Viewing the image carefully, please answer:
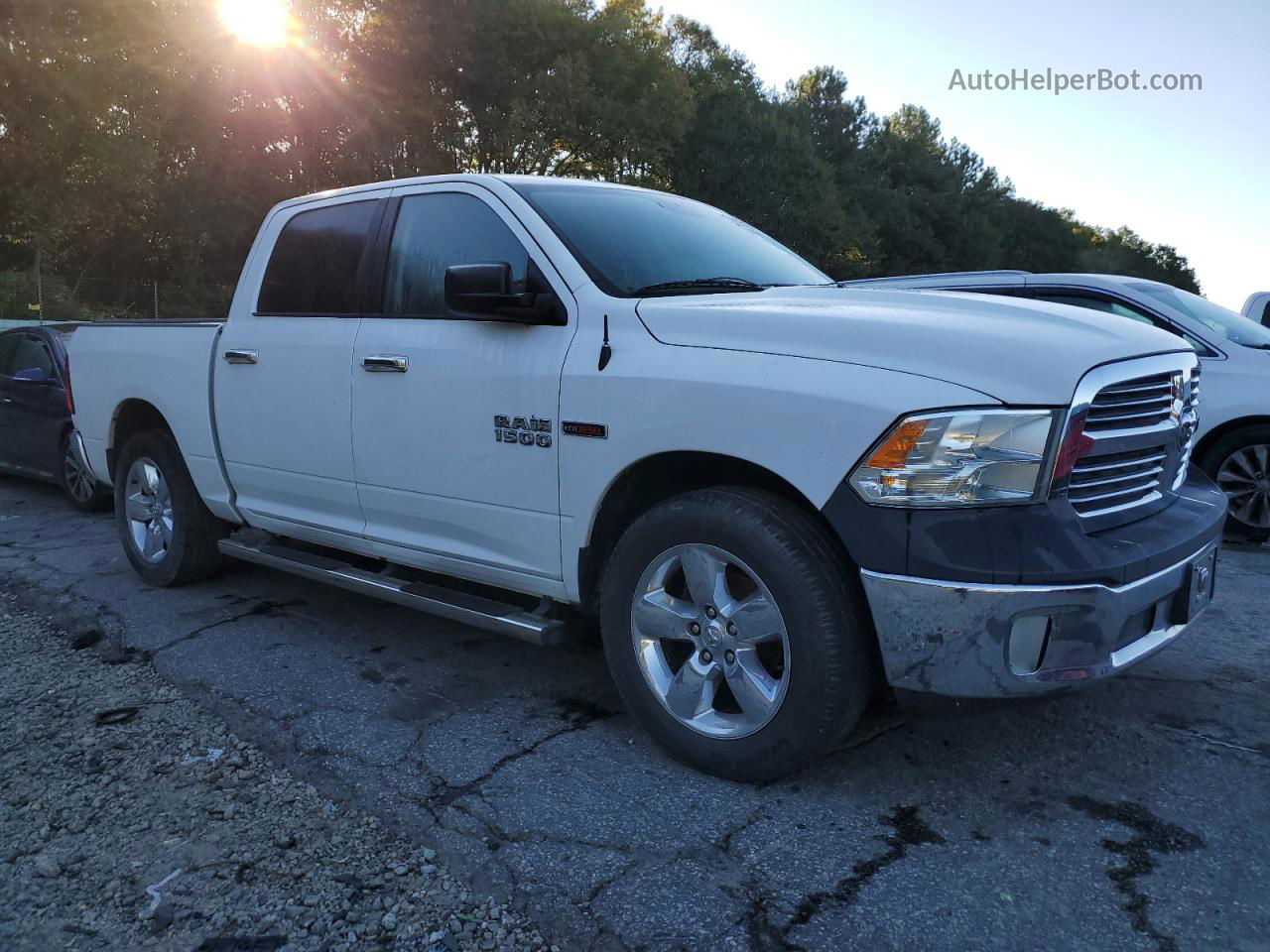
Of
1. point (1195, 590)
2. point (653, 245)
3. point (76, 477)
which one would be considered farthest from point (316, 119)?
point (1195, 590)

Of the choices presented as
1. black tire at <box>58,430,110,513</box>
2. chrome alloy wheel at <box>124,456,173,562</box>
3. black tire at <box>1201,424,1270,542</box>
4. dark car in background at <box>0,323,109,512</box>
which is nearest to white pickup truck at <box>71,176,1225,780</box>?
chrome alloy wheel at <box>124,456,173,562</box>

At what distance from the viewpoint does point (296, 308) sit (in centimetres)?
455

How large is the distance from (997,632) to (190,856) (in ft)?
7.36

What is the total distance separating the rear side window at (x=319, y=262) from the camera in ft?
14.2

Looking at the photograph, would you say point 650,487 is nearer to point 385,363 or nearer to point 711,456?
point 711,456

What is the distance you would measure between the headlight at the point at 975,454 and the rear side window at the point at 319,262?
260 cm

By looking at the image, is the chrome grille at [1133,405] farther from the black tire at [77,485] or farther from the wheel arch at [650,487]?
the black tire at [77,485]

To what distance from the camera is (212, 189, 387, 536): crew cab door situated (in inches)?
166

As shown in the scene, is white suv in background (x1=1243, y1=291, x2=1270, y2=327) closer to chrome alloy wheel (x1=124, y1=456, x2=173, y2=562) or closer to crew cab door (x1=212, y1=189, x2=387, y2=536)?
crew cab door (x1=212, y1=189, x2=387, y2=536)

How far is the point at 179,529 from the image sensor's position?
5223 millimetres

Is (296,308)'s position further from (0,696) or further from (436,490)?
(0,696)

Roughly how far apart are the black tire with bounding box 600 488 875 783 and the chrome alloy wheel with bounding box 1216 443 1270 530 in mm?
4752

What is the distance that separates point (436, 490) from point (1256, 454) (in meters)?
5.38

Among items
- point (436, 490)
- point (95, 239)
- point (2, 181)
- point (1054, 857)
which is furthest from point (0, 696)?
point (95, 239)
